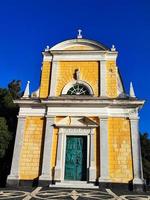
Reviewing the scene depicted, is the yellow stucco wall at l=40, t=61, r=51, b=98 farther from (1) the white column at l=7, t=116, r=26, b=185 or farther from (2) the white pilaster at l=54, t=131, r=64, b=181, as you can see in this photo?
(2) the white pilaster at l=54, t=131, r=64, b=181

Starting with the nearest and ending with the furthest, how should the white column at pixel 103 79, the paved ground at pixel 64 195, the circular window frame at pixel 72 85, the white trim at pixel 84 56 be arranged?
the paved ground at pixel 64 195 < the white column at pixel 103 79 < the circular window frame at pixel 72 85 < the white trim at pixel 84 56

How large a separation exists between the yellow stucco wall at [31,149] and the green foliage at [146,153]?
1390 centimetres

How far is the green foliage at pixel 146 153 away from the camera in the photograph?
2425 centimetres

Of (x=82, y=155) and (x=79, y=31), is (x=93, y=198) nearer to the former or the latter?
(x=82, y=155)

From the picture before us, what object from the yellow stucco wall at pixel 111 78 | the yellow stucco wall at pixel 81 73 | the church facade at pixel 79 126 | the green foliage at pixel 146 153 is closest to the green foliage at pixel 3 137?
the church facade at pixel 79 126

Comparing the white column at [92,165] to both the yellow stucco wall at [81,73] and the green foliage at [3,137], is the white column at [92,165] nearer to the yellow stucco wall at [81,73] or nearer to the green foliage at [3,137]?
the yellow stucco wall at [81,73]

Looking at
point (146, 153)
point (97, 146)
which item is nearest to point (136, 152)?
point (97, 146)

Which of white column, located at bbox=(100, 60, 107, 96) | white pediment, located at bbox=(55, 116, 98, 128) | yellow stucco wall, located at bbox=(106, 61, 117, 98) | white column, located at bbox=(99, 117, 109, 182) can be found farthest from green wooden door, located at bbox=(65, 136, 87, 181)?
yellow stucco wall, located at bbox=(106, 61, 117, 98)

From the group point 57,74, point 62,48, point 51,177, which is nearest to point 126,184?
point 51,177

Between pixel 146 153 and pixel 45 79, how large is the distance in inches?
598

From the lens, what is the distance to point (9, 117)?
1894 cm

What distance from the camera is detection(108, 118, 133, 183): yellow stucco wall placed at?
13211 millimetres

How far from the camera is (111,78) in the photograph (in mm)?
16000

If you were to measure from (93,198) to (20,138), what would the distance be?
21.6 ft
